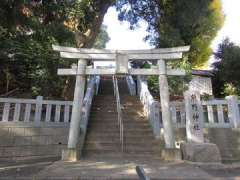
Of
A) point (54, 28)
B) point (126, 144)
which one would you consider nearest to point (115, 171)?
point (126, 144)

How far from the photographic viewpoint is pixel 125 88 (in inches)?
623

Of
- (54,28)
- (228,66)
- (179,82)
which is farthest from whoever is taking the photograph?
(228,66)

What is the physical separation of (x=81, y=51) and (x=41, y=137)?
297 centimetres

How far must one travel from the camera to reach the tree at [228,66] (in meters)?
14.6

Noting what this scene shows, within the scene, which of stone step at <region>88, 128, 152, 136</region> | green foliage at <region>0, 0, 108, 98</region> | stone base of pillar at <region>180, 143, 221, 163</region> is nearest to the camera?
stone base of pillar at <region>180, 143, 221, 163</region>

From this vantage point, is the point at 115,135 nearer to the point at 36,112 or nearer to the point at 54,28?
the point at 36,112

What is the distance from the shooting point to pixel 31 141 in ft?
26.0

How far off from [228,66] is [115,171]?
38.3ft

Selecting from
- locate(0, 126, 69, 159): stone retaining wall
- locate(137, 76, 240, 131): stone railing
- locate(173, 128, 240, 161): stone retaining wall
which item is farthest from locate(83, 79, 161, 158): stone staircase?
locate(173, 128, 240, 161): stone retaining wall

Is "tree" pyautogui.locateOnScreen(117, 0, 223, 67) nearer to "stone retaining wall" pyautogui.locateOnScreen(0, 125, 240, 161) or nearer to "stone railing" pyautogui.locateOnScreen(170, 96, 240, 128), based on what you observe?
"stone railing" pyautogui.locateOnScreen(170, 96, 240, 128)

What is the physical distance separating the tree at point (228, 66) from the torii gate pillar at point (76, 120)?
993 cm

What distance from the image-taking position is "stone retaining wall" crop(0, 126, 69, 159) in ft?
25.0

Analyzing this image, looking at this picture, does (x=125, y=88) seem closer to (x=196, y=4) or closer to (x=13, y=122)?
(x=196, y=4)

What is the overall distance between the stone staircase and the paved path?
3.58ft
